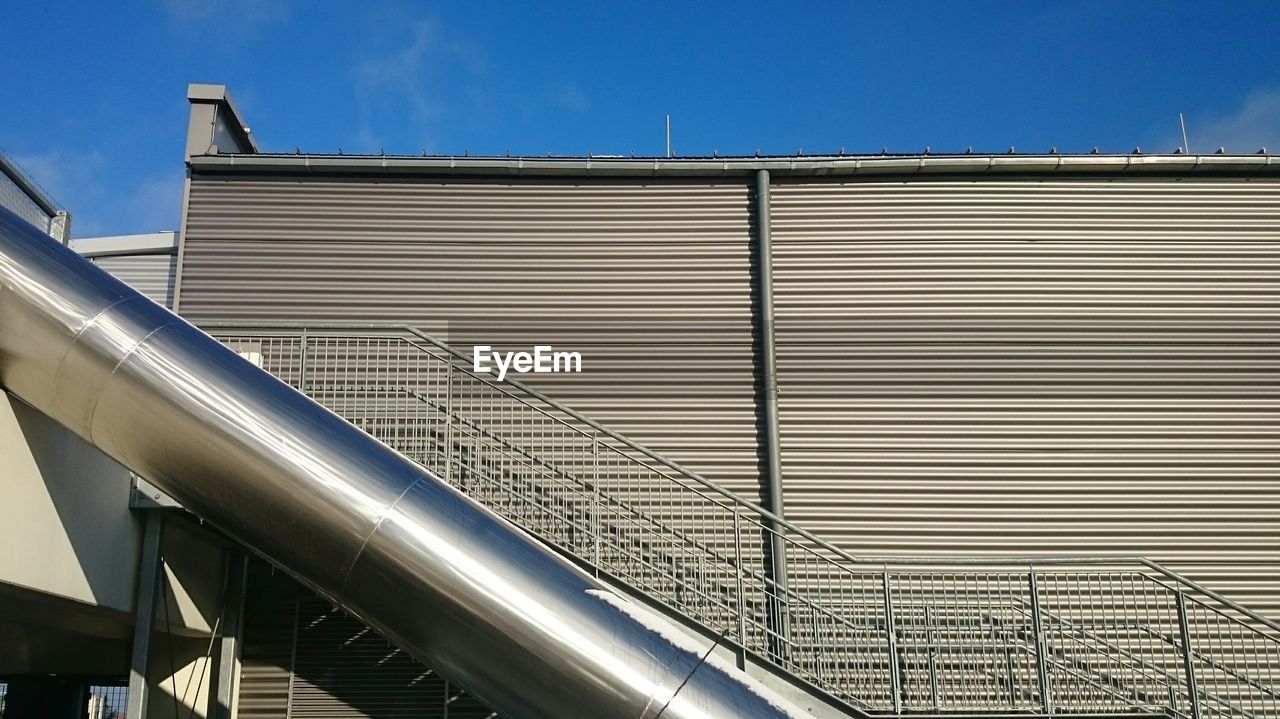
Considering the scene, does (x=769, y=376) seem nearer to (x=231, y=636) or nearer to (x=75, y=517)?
(x=231, y=636)

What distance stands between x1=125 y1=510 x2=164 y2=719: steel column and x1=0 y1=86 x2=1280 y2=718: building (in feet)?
6.88

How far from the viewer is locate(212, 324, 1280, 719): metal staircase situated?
9.70 meters

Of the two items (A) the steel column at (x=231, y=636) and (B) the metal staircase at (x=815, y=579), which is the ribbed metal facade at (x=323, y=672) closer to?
(A) the steel column at (x=231, y=636)

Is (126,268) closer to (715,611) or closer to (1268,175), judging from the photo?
(715,611)

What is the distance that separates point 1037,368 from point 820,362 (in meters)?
2.44

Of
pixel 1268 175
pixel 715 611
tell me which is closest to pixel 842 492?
pixel 715 611

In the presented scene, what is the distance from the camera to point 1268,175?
12289 mm

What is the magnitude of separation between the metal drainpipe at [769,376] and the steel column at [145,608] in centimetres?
570

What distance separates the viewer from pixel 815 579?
10.8m

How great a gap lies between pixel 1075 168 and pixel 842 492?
477 centimetres

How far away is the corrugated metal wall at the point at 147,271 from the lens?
1233cm

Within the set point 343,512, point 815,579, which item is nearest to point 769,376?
point 815,579

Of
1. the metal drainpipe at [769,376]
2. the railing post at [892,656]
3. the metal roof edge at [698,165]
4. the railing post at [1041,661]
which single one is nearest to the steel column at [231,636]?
the metal roof edge at [698,165]

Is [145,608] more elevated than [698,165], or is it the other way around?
[698,165]
